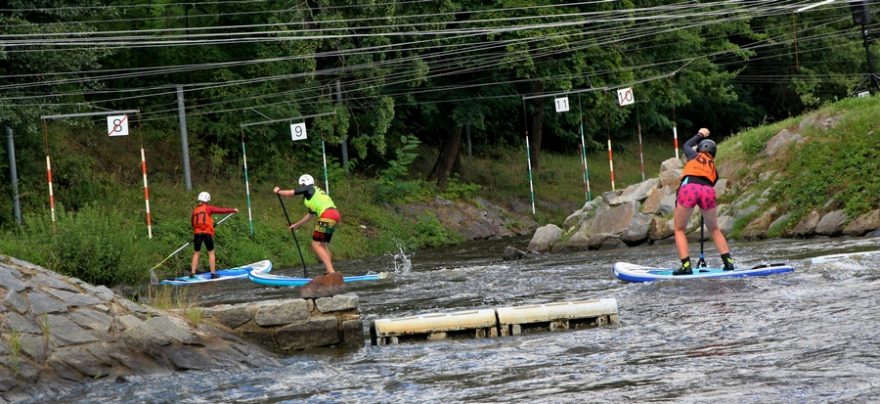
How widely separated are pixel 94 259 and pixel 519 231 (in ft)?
70.5

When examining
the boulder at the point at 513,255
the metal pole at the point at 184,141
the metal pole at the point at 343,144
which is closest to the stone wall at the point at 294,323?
the boulder at the point at 513,255

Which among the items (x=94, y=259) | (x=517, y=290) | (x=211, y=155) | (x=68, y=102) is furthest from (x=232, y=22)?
(x=517, y=290)

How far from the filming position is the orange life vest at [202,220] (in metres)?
29.8

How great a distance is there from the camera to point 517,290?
22609 millimetres

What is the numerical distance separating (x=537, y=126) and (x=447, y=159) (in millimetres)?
5691

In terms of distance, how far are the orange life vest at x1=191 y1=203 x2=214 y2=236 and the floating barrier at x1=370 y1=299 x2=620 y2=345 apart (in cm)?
1393

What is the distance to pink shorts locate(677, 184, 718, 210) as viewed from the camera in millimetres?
19547

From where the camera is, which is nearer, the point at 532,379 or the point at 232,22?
the point at 532,379

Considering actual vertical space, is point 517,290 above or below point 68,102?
below

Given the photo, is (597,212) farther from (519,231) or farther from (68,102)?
(68,102)

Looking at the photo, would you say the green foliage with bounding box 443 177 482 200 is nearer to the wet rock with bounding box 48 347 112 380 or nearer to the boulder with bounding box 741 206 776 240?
the boulder with bounding box 741 206 776 240

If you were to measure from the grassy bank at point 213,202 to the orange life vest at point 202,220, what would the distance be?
135cm

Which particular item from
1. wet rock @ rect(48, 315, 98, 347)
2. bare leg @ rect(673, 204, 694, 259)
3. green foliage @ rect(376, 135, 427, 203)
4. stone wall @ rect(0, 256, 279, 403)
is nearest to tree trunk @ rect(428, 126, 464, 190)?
green foliage @ rect(376, 135, 427, 203)

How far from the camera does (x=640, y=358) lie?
14.1 m
